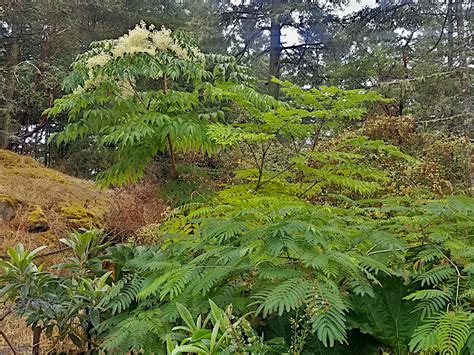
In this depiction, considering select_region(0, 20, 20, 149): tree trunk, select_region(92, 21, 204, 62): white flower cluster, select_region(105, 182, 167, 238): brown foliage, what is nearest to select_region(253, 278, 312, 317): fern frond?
select_region(92, 21, 204, 62): white flower cluster

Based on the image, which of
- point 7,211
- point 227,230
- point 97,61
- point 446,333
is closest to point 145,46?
point 97,61

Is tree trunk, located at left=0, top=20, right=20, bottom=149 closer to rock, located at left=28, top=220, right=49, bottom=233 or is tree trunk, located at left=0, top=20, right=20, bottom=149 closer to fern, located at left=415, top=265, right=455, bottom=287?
rock, located at left=28, top=220, right=49, bottom=233

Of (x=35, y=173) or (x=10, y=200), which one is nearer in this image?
(x=10, y=200)

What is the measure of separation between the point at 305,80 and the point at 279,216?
11855mm

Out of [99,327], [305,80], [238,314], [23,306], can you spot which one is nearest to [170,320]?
[238,314]

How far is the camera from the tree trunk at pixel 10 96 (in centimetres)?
1025

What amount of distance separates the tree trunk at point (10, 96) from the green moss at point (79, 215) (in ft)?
13.4

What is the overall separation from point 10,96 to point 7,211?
526 centimetres

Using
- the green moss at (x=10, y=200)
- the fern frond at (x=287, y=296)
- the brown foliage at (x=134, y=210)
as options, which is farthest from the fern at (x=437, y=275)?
the green moss at (x=10, y=200)

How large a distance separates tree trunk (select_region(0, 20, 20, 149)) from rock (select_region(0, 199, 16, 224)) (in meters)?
3.89

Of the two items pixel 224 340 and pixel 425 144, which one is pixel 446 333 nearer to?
pixel 224 340

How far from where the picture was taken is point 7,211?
A: 6.62 metres

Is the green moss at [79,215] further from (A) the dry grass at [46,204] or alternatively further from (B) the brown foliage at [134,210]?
(B) the brown foliage at [134,210]

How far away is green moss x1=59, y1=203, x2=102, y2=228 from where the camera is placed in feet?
22.1
